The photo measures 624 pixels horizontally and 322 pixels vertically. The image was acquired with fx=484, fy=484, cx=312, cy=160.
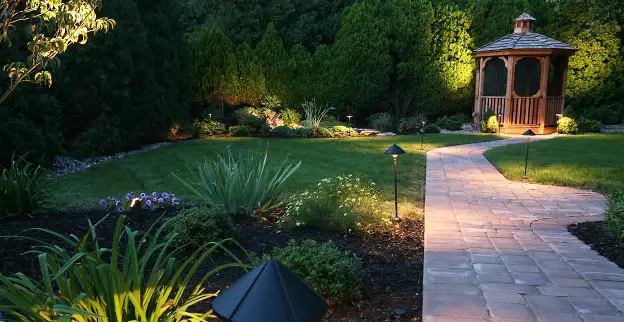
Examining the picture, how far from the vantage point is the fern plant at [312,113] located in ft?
48.9

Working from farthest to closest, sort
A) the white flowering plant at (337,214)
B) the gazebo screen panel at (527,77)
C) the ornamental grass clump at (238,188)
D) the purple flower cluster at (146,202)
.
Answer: the gazebo screen panel at (527,77) → the purple flower cluster at (146,202) → the ornamental grass clump at (238,188) → the white flowering plant at (337,214)

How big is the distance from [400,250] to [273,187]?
1.58m

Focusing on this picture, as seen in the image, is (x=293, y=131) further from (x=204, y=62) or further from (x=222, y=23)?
(x=222, y=23)

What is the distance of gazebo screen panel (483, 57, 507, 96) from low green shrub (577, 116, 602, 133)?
3286 millimetres

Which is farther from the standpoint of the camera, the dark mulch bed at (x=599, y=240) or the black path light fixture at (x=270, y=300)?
the dark mulch bed at (x=599, y=240)

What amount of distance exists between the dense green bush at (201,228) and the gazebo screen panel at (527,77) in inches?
643

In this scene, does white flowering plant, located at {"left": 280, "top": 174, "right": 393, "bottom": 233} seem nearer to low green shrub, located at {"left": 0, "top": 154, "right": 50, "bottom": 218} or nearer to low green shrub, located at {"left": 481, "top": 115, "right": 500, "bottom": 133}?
low green shrub, located at {"left": 0, "top": 154, "right": 50, "bottom": 218}

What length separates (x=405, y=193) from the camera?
6723 mm

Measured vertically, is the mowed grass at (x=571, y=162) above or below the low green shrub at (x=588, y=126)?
below

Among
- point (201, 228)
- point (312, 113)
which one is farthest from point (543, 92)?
point (201, 228)

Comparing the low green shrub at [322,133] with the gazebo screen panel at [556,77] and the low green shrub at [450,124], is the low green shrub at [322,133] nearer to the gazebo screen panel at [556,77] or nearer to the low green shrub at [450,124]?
the low green shrub at [450,124]

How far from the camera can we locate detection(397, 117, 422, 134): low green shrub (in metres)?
15.1

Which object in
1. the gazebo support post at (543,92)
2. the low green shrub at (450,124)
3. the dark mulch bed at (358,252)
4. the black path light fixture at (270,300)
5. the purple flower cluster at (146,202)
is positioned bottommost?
the dark mulch bed at (358,252)

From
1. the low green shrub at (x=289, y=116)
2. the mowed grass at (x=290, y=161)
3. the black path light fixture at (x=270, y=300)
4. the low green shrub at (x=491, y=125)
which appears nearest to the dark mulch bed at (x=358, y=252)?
the mowed grass at (x=290, y=161)
